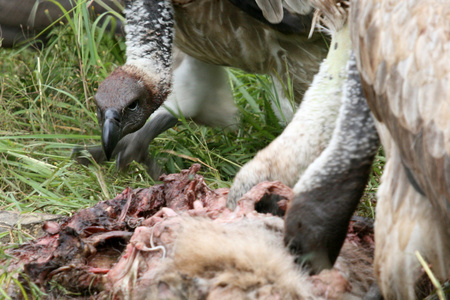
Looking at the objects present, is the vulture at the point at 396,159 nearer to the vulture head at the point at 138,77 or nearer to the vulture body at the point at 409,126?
the vulture body at the point at 409,126

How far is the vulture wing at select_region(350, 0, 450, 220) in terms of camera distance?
2252 mm

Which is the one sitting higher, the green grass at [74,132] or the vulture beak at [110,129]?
the vulture beak at [110,129]

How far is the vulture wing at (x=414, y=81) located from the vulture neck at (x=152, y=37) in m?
1.56

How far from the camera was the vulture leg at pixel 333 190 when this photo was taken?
7.69 ft

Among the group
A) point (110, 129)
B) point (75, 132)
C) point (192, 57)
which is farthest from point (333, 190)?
point (75, 132)

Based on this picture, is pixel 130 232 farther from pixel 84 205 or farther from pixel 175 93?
pixel 175 93

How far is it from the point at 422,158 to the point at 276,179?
0.59 metres

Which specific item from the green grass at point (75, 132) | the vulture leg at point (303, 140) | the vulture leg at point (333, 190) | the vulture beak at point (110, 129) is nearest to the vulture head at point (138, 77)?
the vulture beak at point (110, 129)

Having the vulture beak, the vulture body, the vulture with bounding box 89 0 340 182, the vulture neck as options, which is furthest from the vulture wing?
the vulture neck

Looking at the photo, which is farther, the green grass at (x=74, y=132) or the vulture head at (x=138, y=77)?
the green grass at (x=74, y=132)

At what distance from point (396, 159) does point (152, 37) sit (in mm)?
1764

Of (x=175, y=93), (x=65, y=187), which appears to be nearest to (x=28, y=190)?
(x=65, y=187)

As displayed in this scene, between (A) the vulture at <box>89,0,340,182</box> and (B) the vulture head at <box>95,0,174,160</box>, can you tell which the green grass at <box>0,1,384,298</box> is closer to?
(A) the vulture at <box>89,0,340,182</box>

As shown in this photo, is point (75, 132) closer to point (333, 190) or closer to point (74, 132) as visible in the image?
point (74, 132)
